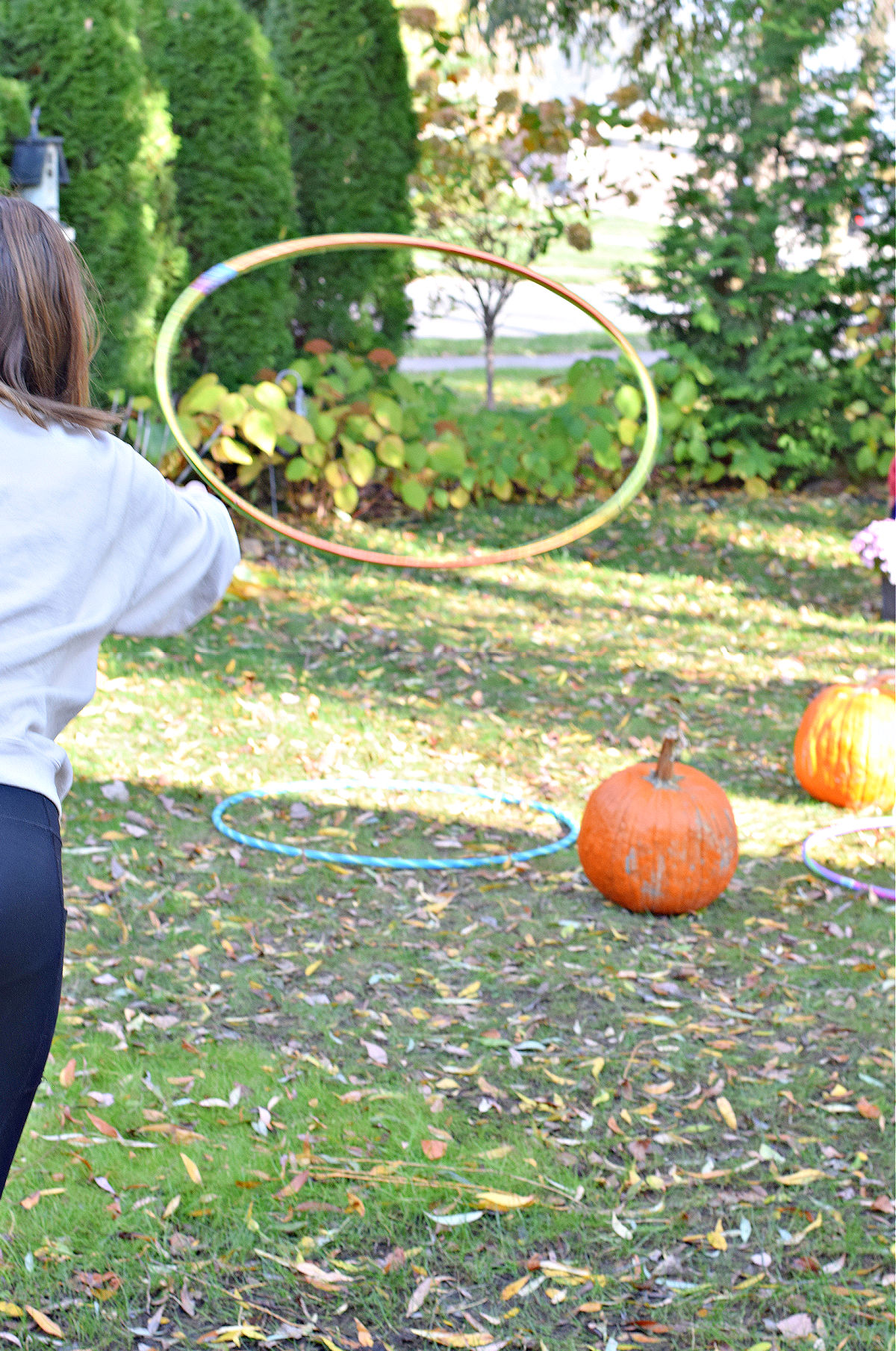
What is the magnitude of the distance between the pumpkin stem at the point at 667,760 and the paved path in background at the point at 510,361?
9760 millimetres

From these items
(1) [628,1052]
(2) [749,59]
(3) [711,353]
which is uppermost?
(2) [749,59]

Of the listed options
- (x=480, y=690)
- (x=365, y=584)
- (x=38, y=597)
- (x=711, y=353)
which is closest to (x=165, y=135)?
(x=365, y=584)

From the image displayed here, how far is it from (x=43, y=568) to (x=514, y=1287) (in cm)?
177

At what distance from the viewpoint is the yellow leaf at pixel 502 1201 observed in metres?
2.77

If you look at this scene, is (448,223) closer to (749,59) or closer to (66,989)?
(749,59)

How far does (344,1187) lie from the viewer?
9.23 ft

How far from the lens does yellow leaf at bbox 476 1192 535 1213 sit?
2.77m

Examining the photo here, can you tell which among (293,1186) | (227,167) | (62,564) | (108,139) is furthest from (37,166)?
(62,564)

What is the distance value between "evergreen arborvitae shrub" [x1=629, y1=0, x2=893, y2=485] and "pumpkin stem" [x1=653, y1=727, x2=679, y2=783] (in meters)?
6.13

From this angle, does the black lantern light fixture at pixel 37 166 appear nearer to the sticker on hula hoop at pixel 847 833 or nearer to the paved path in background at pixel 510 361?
the sticker on hula hoop at pixel 847 833

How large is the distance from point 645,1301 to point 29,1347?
3.84 feet

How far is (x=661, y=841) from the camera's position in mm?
4027

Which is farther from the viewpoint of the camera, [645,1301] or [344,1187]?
[344,1187]

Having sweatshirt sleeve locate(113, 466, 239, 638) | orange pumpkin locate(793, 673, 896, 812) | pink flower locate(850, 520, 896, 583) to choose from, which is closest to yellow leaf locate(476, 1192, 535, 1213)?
sweatshirt sleeve locate(113, 466, 239, 638)
